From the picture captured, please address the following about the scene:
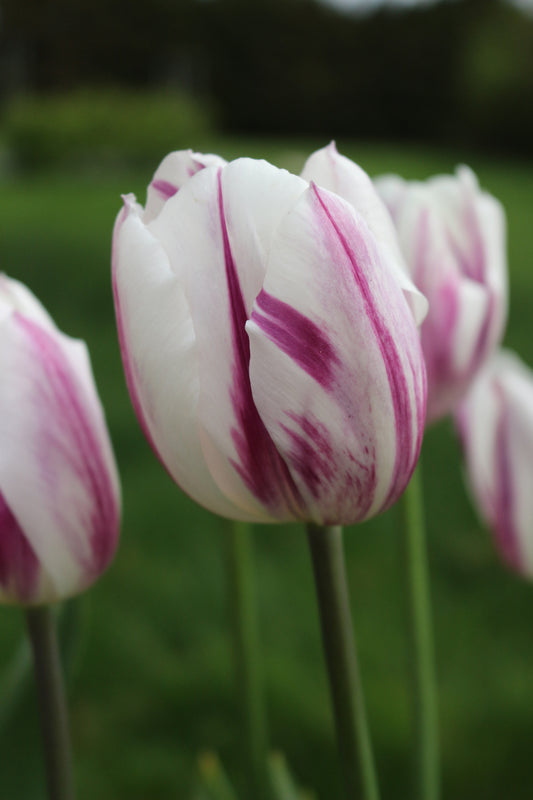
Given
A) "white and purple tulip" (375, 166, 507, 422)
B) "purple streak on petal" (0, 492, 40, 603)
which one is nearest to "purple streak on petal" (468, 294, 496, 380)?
"white and purple tulip" (375, 166, 507, 422)

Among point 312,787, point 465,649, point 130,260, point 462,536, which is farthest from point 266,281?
point 462,536

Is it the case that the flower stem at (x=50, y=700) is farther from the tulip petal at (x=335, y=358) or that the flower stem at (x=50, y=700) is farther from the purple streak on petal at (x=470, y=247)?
the purple streak on petal at (x=470, y=247)

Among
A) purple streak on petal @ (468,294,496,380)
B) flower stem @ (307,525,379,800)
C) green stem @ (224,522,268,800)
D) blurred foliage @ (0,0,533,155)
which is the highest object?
purple streak on petal @ (468,294,496,380)

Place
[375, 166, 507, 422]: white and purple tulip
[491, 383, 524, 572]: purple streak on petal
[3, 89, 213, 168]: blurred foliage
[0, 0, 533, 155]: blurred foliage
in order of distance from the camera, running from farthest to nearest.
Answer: [0, 0, 533, 155]: blurred foliage → [3, 89, 213, 168]: blurred foliage → [491, 383, 524, 572]: purple streak on petal → [375, 166, 507, 422]: white and purple tulip

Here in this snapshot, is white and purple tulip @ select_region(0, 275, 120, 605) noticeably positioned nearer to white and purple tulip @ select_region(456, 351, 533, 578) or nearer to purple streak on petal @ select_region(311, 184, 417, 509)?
purple streak on petal @ select_region(311, 184, 417, 509)

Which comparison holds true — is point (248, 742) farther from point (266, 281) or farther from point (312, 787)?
point (312, 787)

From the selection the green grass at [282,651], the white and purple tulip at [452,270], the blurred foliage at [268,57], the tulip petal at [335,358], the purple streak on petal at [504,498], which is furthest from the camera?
the blurred foliage at [268,57]

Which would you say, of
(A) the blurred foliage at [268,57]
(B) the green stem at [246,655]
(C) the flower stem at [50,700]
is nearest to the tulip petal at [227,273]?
(C) the flower stem at [50,700]

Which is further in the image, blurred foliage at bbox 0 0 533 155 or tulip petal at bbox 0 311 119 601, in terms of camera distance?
blurred foliage at bbox 0 0 533 155
